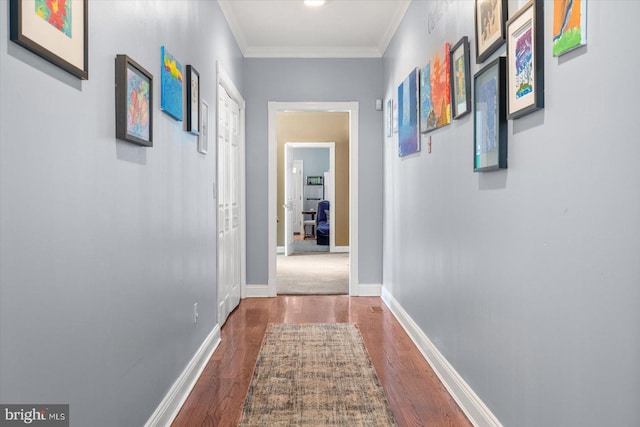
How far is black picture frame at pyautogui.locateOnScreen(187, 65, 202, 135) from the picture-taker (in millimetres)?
2789

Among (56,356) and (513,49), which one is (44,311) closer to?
(56,356)

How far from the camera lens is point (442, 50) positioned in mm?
2867

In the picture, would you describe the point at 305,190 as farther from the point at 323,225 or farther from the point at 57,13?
the point at 57,13

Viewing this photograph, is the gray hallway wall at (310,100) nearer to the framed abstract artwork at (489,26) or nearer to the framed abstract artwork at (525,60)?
the framed abstract artwork at (489,26)

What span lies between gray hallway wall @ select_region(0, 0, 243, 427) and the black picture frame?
0.15 meters

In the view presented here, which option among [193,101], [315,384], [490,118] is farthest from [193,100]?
[315,384]

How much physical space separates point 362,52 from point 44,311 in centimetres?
457

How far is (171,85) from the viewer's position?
246 centimetres

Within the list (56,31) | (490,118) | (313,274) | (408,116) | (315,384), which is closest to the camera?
(56,31)

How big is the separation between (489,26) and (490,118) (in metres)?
0.41

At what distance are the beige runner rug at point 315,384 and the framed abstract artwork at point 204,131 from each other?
1.43 m

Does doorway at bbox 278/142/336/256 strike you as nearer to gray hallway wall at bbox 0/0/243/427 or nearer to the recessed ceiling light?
the recessed ceiling light

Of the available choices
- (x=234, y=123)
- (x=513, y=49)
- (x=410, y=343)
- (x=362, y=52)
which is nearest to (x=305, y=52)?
(x=362, y=52)

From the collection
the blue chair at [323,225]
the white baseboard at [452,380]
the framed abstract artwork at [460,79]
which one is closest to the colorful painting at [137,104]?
the framed abstract artwork at [460,79]
